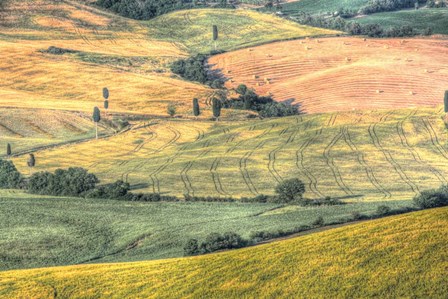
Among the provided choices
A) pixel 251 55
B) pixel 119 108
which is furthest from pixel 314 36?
pixel 119 108

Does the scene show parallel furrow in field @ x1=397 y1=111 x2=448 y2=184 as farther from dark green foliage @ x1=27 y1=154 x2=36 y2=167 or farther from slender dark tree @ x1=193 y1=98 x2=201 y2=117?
dark green foliage @ x1=27 y1=154 x2=36 y2=167

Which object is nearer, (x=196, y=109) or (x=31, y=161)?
(x=31, y=161)

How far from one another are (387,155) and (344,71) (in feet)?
144

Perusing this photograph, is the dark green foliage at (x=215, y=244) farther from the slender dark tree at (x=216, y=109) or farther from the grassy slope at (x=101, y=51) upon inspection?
the grassy slope at (x=101, y=51)

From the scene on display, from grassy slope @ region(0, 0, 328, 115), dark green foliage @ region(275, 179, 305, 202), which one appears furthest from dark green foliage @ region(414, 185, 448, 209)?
grassy slope @ region(0, 0, 328, 115)

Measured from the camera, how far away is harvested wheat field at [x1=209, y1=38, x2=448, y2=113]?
12650 centimetres

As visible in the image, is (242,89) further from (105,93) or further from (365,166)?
(365,166)

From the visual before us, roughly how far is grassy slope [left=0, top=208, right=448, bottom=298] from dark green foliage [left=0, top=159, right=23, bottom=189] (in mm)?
43555

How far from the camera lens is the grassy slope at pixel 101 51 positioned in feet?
433

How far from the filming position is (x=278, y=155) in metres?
97.2

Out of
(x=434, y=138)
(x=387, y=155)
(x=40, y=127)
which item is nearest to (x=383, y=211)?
(x=387, y=155)

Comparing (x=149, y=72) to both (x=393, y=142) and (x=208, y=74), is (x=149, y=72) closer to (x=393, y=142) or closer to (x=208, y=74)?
(x=208, y=74)

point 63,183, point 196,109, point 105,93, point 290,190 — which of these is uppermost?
point 290,190

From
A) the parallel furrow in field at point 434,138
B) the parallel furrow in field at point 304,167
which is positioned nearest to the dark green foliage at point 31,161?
the parallel furrow in field at point 304,167
